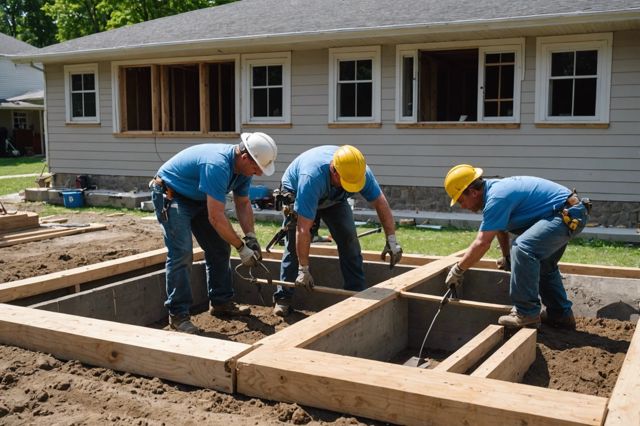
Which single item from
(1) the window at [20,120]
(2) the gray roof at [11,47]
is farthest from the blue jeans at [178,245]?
(2) the gray roof at [11,47]

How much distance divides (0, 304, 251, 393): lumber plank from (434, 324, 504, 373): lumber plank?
1.13m

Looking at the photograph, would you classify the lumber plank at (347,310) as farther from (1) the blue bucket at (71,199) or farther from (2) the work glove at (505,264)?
(1) the blue bucket at (71,199)

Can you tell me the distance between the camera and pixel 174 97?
17.1 metres

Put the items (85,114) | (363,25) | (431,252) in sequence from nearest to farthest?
1. (431,252)
2. (363,25)
3. (85,114)

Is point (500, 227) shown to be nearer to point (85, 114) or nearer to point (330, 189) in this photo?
point (330, 189)

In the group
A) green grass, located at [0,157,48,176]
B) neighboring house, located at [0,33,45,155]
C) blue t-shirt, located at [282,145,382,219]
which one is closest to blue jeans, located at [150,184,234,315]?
blue t-shirt, located at [282,145,382,219]

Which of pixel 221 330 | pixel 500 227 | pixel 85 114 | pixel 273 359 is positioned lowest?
pixel 221 330

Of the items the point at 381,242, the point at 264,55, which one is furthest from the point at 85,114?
the point at 381,242

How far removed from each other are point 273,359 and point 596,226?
872cm

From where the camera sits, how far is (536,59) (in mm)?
11289

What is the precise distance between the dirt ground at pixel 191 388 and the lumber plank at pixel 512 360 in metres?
0.17

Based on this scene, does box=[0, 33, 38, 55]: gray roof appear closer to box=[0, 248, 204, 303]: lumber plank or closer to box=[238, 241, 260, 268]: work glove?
box=[0, 248, 204, 303]: lumber plank

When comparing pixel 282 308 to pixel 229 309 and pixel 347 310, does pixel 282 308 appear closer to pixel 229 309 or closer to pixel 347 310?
pixel 229 309

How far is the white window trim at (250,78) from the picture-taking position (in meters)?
13.4
